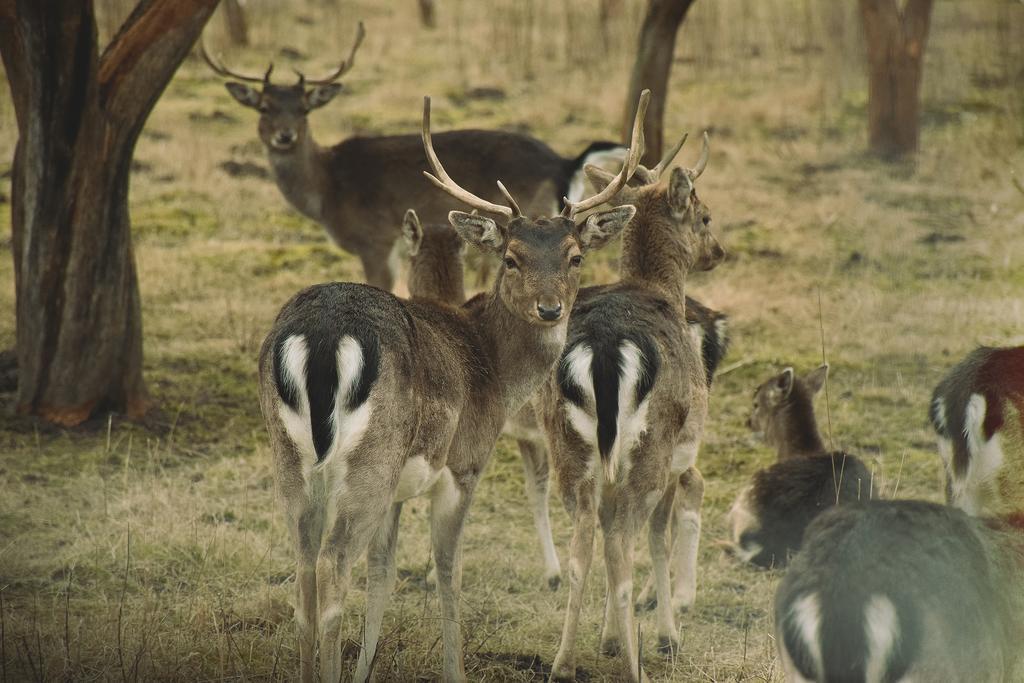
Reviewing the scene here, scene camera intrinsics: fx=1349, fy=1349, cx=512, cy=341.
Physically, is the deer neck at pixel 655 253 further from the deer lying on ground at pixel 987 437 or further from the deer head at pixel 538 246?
the deer lying on ground at pixel 987 437

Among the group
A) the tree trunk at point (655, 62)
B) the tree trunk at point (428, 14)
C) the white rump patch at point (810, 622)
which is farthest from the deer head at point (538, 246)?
the tree trunk at point (428, 14)

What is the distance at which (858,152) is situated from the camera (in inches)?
545

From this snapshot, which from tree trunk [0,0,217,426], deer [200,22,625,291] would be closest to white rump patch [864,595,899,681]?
tree trunk [0,0,217,426]

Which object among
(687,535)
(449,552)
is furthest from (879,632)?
(687,535)

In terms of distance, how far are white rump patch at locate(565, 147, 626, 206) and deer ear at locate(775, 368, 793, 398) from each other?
2.35m

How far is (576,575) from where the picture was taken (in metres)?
4.98

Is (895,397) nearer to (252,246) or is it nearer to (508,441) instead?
(508,441)

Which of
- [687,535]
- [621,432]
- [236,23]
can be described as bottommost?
[687,535]

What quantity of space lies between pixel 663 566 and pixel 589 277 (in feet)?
16.2

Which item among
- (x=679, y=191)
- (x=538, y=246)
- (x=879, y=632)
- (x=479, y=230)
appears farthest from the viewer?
(x=679, y=191)

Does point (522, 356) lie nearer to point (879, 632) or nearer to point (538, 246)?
point (538, 246)

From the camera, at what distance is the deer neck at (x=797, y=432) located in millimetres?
6980

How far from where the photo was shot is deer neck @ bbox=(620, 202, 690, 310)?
20.0 feet

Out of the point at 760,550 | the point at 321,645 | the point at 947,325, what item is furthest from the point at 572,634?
the point at 947,325
